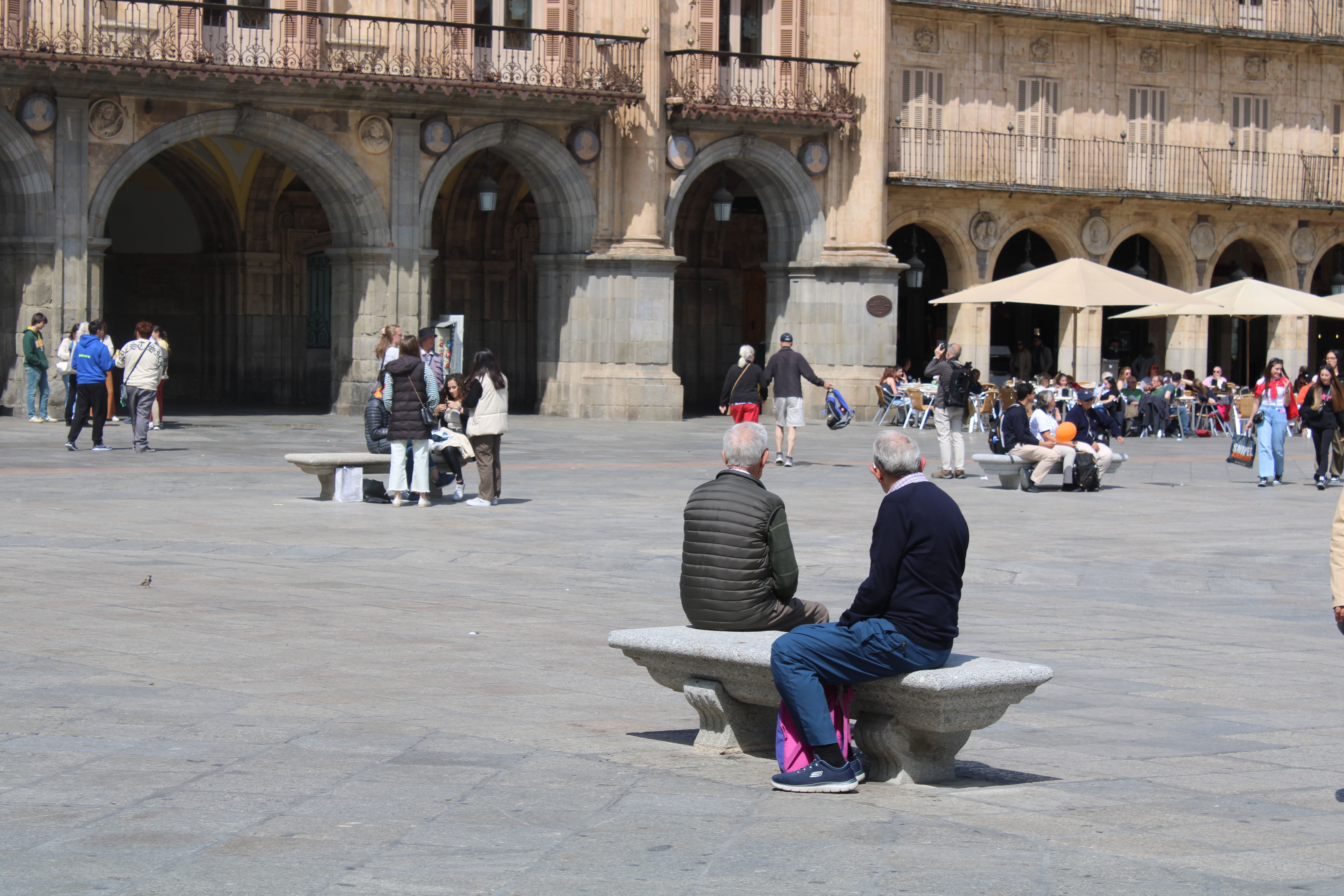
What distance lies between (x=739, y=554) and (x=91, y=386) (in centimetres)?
1581

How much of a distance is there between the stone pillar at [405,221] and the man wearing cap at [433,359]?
7.19 m

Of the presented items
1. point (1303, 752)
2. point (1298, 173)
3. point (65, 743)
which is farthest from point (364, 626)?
point (1298, 173)

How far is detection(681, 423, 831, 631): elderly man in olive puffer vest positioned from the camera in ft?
23.1

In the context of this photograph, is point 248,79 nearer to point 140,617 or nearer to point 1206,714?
point 140,617

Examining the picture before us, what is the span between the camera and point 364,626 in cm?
996

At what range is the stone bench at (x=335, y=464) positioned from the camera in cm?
1664

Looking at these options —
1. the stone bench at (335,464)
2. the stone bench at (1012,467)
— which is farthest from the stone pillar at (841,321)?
the stone bench at (335,464)

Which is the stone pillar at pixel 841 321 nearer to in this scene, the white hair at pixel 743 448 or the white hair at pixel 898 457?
the white hair at pixel 743 448

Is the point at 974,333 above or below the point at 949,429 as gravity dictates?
above

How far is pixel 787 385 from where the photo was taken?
22234 mm

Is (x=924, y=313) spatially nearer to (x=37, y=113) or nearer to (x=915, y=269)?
(x=915, y=269)

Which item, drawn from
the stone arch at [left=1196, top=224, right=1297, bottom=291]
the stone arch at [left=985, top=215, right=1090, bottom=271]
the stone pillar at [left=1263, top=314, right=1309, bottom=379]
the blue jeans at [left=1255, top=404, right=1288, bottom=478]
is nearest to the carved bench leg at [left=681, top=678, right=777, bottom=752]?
the blue jeans at [left=1255, top=404, right=1288, bottom=478]

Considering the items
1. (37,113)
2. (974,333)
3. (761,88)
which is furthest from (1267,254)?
(37,113)

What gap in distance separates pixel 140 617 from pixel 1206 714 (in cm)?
529
